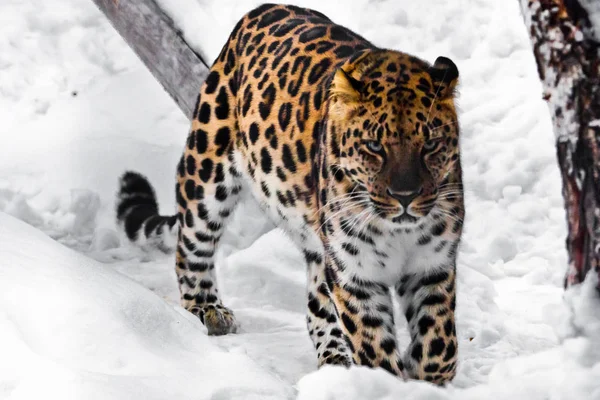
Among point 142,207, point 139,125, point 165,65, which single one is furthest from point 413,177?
point 139,125

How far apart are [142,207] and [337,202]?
97.3 inches

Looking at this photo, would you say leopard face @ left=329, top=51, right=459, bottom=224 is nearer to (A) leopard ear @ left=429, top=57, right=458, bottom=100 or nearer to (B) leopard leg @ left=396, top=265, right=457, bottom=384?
(A) leopard ear @ left=429, top=57, right=458, bottom=100

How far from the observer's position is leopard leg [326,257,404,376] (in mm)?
4395

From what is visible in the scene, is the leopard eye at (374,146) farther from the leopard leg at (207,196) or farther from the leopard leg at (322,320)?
the leopard leg at (207,196)

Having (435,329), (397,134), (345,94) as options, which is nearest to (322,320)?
(435,329)

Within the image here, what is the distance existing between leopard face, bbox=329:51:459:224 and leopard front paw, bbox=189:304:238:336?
1.72 meters

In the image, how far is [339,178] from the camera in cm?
435

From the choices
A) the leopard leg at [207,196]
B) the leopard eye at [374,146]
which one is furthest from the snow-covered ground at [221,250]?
the leopard eye at [374,146]

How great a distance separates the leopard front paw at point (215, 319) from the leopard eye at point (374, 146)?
2.01 meters

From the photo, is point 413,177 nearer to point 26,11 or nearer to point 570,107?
point 570,107

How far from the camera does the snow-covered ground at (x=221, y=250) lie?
3.60 m

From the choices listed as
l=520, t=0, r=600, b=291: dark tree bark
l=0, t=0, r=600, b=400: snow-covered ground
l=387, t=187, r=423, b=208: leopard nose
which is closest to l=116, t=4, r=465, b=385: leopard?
l=387, t=187, r=423, b=208: leopard nose

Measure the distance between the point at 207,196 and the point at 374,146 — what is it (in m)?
1.81

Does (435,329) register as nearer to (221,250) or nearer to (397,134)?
(397,134)
